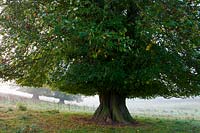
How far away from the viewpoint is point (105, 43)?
34.4 feet

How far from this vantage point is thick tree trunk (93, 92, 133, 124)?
16453 mm

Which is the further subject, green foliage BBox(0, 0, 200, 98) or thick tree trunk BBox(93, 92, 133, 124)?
thick tree trunk BBox(93, 92, 133, 124)

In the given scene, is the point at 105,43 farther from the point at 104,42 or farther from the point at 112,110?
the point at 112,110

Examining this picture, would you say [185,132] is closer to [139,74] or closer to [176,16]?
[139,74]

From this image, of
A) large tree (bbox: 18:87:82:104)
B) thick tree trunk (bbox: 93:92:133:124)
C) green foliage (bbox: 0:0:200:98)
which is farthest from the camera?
large tree (bbox: 18:87:82:104)

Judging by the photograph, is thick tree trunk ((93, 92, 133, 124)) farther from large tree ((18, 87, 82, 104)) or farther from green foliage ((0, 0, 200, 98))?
large tree ((18, 87, 82, 104))

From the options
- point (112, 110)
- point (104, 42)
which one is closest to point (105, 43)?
point (104, 42)

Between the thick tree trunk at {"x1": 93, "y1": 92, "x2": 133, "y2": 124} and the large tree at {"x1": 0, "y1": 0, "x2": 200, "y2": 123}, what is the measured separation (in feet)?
4.23

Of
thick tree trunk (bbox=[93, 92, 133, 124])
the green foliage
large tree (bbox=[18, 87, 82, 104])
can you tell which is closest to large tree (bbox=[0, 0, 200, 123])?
the green foliage

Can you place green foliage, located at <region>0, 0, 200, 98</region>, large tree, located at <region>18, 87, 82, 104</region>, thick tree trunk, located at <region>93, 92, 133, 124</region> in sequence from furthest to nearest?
large tree, located at <region>18, 87, 82, 104</region>, thick tree trunk, located at <region>93, 92, 133, 124</region>, green foliage, located at <region>0, 0, 200, 98</region>

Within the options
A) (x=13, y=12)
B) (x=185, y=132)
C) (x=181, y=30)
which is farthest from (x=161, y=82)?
(x=13, y=12)

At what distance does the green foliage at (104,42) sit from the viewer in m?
10.5

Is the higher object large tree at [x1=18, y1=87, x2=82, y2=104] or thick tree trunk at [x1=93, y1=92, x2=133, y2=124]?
large tree at [x1=18, y1=87, x2=82, y2=104]

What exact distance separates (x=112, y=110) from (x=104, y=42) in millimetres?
7216
